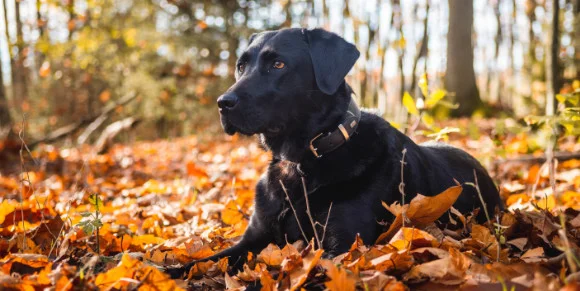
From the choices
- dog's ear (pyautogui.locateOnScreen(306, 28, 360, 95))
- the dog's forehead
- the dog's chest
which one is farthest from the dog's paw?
the dog's forehead

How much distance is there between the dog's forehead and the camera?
297 centimetres

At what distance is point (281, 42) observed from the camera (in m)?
3.01

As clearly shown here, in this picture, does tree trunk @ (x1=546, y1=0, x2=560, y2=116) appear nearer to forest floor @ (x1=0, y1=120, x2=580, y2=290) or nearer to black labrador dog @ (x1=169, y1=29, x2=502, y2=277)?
forest floor @ (x1=0, y1=120, x2=580, y2=290)

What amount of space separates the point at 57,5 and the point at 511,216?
10.6m

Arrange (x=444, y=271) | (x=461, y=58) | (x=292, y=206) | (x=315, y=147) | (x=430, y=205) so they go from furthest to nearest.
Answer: (x=461, y=58)
(x=315, y=147)
(x=292, y=206)
(x=430, y=205)
(x=444, y=271)

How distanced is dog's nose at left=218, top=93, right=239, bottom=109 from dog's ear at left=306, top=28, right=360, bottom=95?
0.49 metres

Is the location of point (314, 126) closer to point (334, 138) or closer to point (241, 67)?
point (334, 138)

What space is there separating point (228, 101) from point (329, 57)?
0.67 metres

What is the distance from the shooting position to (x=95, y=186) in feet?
20.4

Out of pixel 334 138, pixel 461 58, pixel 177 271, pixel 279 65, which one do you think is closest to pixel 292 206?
pixel 334 138

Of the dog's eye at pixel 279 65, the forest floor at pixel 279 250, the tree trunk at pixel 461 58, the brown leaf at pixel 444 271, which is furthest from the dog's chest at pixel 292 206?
the tree trunk at pixel 461 58

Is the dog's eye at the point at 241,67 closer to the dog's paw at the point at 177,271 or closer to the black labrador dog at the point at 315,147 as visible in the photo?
the black labrador dog at the point at 315,147

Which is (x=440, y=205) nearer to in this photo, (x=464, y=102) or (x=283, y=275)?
(x=283, y=275)

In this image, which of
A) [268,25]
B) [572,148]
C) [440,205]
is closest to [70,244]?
[440,205]
